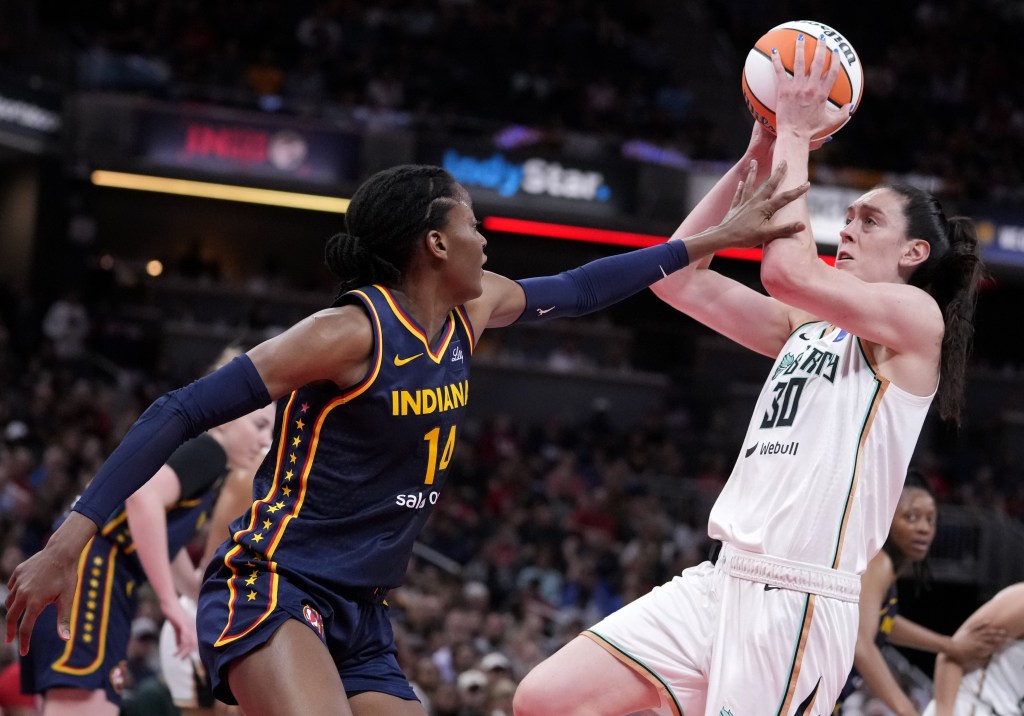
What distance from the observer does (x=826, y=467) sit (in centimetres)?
386

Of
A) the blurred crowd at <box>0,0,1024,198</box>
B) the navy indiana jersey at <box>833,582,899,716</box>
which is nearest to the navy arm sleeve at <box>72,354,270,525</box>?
the navy indiana jersey at <box>833,582,899,716</box>

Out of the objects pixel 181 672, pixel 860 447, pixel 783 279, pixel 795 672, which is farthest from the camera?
pixel 181 672

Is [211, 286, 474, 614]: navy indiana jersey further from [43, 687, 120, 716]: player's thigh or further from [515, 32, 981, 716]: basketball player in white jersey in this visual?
[43, 687, 120, 716]: player's thigh

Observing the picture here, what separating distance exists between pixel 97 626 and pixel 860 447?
3295mm

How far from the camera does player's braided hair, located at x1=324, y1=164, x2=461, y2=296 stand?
3623 mm

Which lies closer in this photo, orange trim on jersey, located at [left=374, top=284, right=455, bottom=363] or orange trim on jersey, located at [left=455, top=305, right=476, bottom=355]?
orange trim on jersey, located at [left=374, top=284, right=455, bottom=363]

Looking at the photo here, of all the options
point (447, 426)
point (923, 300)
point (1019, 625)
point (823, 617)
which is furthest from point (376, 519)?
point (1019, 625)

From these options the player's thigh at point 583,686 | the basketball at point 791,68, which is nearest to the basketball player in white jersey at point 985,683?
the player's thigh at point 583,686

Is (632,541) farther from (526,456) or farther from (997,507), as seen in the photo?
(997,507)

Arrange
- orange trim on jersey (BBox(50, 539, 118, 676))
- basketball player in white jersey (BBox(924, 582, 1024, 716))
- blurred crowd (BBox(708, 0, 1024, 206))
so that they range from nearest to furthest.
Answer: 1. orange trim on jersey (BBox(50, 539, 118, 676))
2. basketball player in white jersey (BBox(924, 582, 1024, 716))
3. blurred crowd (BBox(708, 0, 1024, 206))

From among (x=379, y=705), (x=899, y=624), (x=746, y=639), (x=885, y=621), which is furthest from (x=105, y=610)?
(x=899, y=624)

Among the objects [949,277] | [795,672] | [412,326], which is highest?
[949,277]

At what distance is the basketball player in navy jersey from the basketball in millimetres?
1185

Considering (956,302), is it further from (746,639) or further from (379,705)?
(379,705)
